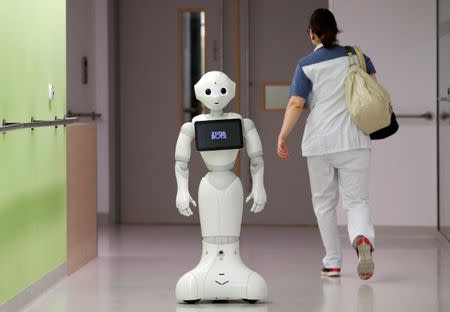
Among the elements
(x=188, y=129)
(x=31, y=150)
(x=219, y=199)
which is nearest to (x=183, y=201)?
(x=219, y=199)

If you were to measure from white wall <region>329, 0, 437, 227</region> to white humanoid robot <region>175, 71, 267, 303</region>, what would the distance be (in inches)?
138

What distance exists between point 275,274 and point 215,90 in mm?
1615

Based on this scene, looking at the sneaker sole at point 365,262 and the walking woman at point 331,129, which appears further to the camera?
the walking woman at point 331,129

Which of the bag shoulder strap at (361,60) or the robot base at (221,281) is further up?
the bag shoulder strap at (361,60)

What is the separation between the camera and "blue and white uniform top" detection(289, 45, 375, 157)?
7.06 meters

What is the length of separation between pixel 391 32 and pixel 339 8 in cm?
48

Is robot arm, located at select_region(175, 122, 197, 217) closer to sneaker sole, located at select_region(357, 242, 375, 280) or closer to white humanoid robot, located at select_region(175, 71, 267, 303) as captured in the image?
white humanoid robot, located at select_region(175, 71, 267, 303)

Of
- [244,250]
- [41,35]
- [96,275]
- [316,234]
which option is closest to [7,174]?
[41,35]

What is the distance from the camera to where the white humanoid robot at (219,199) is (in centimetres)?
630

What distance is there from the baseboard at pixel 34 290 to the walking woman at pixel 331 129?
160cm

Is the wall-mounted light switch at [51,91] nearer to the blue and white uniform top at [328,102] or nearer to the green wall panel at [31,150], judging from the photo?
the green wall panel at [31,150]

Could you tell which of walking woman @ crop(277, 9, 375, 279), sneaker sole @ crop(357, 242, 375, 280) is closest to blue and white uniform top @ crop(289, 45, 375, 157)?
walking woman @ crop(277, 9, 375, 279)

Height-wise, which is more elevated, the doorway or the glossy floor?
the doorway

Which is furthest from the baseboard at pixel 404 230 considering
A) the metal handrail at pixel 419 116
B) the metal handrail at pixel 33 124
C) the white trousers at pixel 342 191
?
the metal handrail at pixel 33 124
